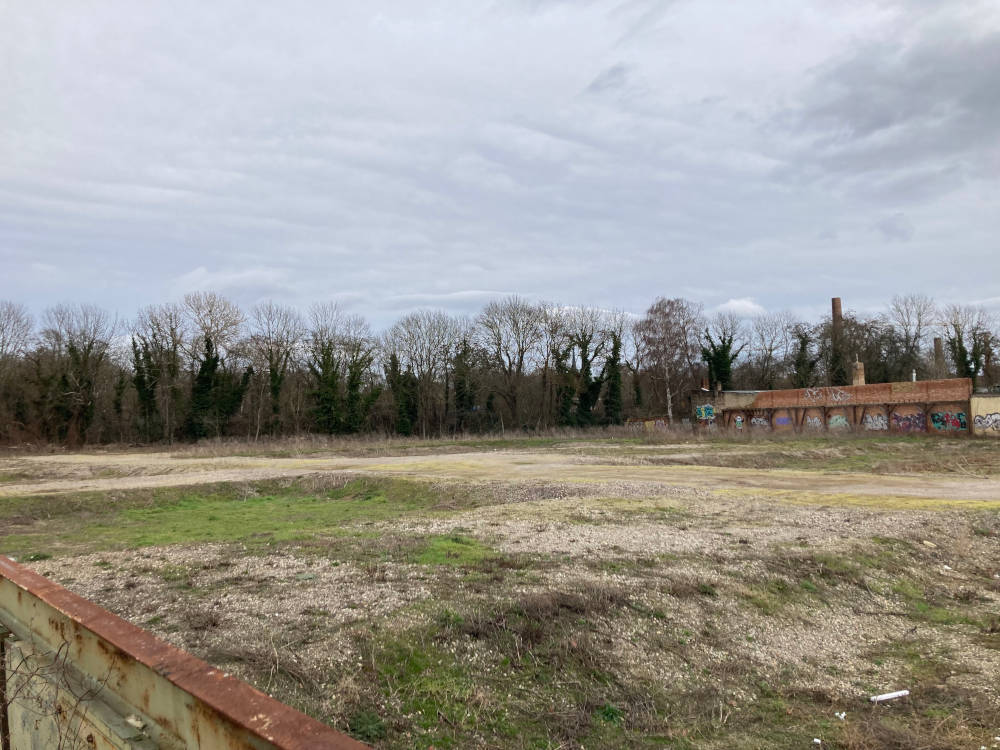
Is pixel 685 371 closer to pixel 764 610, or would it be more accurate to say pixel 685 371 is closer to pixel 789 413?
pixel 789 413

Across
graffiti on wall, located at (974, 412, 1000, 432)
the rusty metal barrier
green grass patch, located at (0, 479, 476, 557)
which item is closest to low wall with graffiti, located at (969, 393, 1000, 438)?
graffiti on wall, located at (974, 412, 1000, 432)

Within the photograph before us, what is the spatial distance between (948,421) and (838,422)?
626 centimetres

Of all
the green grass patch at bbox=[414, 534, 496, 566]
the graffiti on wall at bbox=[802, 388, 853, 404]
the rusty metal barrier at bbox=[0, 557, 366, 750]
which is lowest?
the green grass patch at bbox=[414, 534, 496, 566]

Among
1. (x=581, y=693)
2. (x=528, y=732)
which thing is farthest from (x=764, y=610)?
(x=528, y=732)

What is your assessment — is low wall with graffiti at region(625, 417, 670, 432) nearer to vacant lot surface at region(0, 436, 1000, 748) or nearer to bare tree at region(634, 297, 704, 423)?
bare tree at region(634, 297, 704, 423)

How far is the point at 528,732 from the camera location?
5090 millimetres

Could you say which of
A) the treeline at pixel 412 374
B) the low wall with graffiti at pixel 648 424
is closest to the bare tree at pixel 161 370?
the treeline at pixel 412 374

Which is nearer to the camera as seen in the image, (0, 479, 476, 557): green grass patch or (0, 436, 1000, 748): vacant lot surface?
(0, 436, 1000, 748): vacant lot surface

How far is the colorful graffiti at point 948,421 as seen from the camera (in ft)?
126

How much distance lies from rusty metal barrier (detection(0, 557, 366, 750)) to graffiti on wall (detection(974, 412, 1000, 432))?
44.2 m

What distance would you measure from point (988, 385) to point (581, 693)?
6345 centimetres

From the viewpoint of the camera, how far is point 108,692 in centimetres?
333

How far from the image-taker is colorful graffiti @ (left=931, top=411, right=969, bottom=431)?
38.4m

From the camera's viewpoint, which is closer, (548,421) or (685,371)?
→ (548,421)
